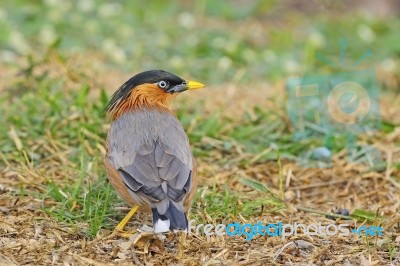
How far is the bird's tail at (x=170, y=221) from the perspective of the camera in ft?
15.8

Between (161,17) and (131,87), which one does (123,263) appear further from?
(161,17)

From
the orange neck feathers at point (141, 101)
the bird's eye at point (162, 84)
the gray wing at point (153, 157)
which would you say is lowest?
the gray wing at point (153, 157)

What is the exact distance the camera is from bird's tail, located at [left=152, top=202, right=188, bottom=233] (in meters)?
4.80

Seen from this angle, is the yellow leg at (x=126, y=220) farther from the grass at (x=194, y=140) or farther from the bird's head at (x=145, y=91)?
the bird's head at (x=145, y=91)

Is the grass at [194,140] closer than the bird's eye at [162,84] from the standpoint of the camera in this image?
Yes

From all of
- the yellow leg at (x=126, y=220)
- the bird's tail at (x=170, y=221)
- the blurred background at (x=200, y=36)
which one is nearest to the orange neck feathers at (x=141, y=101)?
the yellow leg at (x=126, y=220)

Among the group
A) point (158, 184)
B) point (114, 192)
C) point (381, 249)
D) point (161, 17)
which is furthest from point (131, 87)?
point (161, 17)

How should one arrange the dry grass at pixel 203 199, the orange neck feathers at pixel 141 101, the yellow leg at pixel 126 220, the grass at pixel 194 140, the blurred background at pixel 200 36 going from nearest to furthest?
the dry grass at pixel 203 199 → the grass at pixel 194 140 → the yellow leg at pixel 126 220 → the orange neck feathers at pixel 141 101 → the blurred background at pixel 200 36

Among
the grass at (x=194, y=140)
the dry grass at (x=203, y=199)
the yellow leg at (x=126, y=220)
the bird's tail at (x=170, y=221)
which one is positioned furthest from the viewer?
the yellow leg at (x=126, y=220)

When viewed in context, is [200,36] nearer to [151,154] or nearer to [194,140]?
[194,140]

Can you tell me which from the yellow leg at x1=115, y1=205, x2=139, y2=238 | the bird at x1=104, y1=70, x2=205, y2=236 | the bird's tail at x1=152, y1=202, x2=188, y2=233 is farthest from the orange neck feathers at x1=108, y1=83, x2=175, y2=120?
the bird's tail at x1=152, y1=202, x2=188, y2=233

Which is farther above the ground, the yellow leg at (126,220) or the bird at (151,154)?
the bird at (151,154)

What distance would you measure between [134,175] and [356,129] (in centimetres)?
298

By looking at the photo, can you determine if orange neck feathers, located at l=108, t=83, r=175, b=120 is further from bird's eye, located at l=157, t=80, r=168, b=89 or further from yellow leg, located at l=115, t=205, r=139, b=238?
yellow leg, located at l=115, t=205, r=139, b=238
